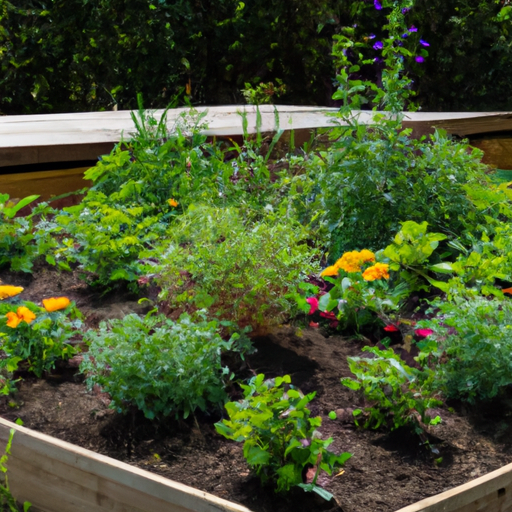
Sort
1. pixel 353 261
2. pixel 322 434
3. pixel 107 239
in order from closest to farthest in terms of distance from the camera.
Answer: pixel 322 434 → pixel 353 261 → pixel 107 239

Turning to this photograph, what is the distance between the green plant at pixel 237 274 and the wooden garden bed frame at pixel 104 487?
72 centimetres

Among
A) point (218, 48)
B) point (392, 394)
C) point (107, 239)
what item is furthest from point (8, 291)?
point (218, 48)

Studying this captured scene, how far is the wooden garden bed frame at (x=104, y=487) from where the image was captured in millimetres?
1651

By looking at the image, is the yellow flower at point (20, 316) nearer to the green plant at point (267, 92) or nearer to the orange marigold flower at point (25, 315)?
the orange marigold flower at point (25, 315)

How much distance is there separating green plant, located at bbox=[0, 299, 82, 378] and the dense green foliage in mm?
5238

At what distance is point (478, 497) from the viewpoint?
5.73ft

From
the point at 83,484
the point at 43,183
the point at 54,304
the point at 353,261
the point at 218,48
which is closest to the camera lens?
the point at 83,484

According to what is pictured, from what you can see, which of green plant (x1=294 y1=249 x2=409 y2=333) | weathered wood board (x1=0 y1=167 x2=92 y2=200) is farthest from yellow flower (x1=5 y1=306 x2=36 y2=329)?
weathered wood board (x1=0 y1=167 x2=92 y2=200)

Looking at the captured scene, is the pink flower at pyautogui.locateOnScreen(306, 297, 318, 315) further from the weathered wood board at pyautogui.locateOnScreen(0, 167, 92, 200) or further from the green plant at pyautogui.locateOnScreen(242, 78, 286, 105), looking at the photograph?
the green plant at pyautogui.locateOnScreen(242, 78, 286, 105)

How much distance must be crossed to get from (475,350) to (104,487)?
1.10 metres

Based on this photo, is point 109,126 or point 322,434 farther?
point 109,126

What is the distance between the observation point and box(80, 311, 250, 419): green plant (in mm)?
2004

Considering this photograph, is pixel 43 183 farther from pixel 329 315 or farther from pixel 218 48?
pixel 218 48

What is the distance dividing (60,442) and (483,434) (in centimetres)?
118
